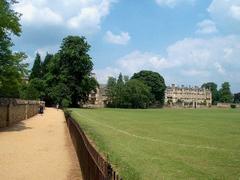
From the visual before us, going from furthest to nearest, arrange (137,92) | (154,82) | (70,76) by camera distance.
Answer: (154,82) → (137,92) → (70,76)

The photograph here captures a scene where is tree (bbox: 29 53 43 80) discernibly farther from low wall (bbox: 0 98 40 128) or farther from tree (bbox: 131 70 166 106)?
low wall (bbox: 0 98 40 128)

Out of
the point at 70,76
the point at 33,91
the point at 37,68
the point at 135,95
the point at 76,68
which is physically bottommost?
the point at 33,91

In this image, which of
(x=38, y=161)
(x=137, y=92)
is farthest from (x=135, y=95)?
(x=38, y=161)

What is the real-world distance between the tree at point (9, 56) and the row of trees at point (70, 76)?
223 ft

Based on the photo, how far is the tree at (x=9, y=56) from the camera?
111 feet

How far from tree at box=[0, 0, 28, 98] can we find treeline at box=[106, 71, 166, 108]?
346 ft

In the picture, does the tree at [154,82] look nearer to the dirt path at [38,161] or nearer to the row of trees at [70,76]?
the row of trees at [70,76]

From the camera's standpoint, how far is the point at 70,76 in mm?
108500

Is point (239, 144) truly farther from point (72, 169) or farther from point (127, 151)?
point (72, 169)

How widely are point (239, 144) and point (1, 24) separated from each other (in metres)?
19.7

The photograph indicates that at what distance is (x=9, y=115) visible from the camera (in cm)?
3903

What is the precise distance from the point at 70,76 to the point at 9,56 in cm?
7358

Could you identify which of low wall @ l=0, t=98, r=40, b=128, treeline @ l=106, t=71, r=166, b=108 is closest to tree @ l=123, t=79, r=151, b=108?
treeline @ l=106, t=71, r=166, b=108

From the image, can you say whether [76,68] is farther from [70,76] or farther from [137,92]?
[137,92]
